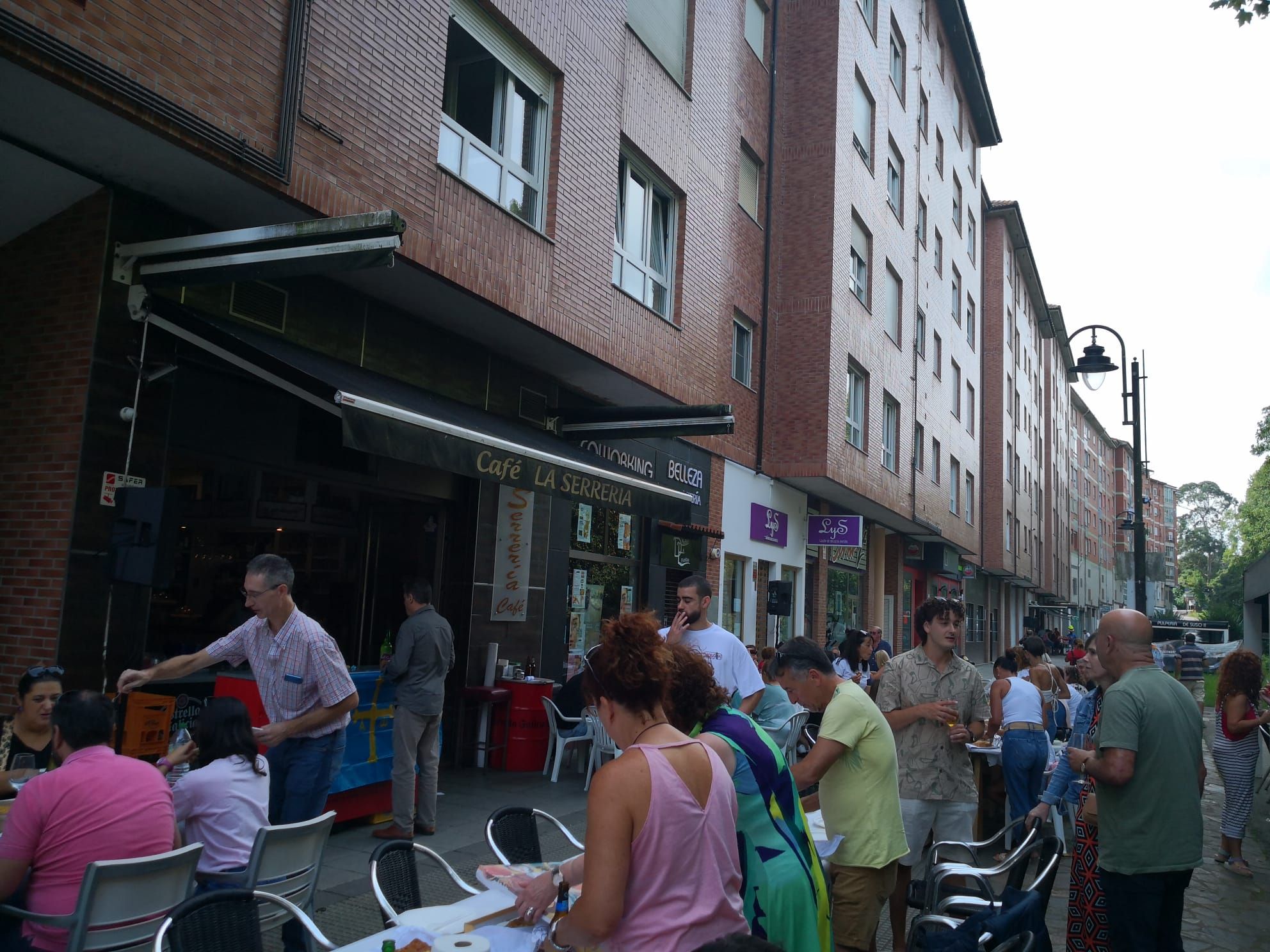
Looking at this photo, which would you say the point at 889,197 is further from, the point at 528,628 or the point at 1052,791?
the point at 1052,791

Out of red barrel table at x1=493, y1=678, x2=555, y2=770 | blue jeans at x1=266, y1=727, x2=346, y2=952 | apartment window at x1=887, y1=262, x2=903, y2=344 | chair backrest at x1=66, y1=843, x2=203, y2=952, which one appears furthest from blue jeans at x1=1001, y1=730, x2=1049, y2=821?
apartment window at x1=887, y1=262, x2=903, y2=344

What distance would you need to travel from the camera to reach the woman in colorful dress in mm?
2990

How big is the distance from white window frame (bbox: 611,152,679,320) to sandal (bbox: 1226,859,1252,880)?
863 centimetres

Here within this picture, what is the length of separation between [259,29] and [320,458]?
3748 mm

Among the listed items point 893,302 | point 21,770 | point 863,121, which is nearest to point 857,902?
point 21,770

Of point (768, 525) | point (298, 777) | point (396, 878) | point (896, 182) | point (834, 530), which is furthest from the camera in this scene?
point (896, 182)

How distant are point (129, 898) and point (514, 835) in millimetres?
1571

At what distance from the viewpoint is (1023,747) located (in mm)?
7844

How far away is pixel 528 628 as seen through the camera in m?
11.9

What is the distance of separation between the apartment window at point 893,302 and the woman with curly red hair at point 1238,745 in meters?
15.2

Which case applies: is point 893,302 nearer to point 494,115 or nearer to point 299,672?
point 494,115

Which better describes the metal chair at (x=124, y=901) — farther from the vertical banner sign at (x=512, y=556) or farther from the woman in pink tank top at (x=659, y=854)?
the vertical banner sign at (x=512, y=556)

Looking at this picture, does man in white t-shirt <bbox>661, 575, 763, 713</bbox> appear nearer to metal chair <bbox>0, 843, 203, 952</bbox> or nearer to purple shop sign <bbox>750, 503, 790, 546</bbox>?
metal chair <bbox>0, 843, 203, 952</bbox>

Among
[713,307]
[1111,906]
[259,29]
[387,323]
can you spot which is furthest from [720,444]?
[1111,906]
